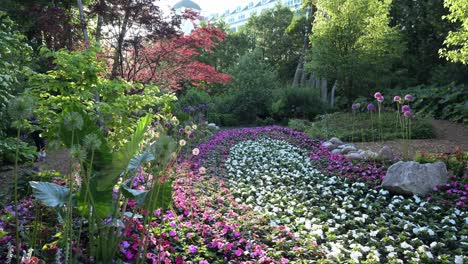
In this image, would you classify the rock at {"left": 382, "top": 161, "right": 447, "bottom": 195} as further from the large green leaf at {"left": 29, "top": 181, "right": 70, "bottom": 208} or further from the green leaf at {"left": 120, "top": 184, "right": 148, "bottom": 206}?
the large green leaf at {"left": 29, "top": 181, "right": 70, "bottom": 208}

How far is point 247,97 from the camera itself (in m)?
14.7

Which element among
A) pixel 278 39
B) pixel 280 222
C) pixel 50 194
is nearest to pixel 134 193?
pixel 50 194

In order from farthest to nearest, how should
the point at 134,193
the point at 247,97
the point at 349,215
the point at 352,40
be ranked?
1. the point at 247,97
2. the point at 352,40
3. the point at 349,215
4. the point at 134,193

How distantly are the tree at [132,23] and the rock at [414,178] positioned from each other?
5.00 m

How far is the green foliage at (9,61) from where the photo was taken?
3.84 m

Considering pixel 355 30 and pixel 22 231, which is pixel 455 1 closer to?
pixel 355 30

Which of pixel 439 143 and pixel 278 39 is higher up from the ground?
pixel 278 39

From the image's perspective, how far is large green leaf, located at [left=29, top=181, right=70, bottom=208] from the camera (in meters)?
2.05

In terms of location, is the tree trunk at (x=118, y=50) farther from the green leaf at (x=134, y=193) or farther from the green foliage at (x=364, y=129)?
the green leaf at (x=134, y=193)

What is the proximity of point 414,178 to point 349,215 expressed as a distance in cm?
132

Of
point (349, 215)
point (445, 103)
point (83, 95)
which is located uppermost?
point (83, 95)

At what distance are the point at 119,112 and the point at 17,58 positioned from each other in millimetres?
2835

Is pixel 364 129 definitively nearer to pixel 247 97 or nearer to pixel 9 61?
pixel 247 97

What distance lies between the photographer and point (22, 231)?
8.17ft
